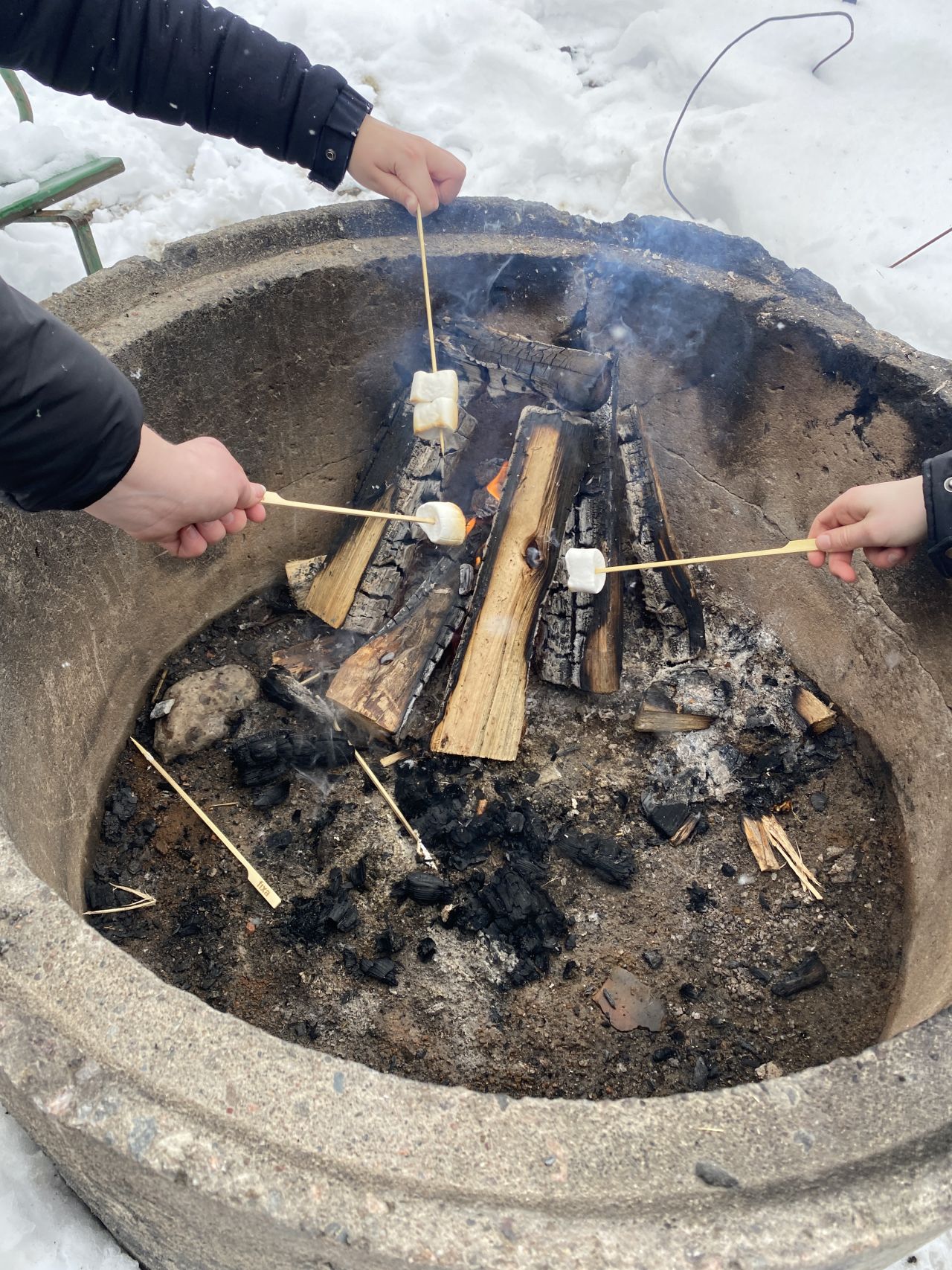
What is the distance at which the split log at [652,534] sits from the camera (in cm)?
317

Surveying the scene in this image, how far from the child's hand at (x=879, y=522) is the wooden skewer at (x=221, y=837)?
186cm

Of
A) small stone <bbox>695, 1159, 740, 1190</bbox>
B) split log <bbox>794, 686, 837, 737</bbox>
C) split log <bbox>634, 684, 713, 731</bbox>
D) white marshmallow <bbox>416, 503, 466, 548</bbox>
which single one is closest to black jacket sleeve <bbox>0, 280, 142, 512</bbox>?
white marshmallow <bbox>416, 503, 466, 548</bbox>

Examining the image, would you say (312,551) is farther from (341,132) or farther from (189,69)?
(189,69)

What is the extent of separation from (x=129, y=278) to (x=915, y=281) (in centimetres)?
402

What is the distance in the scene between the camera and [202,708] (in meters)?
2.93

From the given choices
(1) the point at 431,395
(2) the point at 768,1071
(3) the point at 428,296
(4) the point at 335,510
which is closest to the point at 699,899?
(2) the point at 768,1071

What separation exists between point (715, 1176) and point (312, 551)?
2.63 m

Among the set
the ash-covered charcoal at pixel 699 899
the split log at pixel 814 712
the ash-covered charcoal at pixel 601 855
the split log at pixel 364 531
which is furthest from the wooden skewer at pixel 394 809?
the split log at pixel 814 712

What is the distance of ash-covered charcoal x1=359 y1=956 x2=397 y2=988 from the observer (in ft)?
7.95

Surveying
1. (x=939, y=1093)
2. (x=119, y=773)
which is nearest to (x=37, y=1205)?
(x=119, y=773)

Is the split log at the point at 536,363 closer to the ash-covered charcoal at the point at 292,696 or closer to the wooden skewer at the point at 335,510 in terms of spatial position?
the wooden skewer at the point at 335,510

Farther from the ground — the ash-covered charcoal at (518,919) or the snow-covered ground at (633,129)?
the snow-covered ground at (633,129)

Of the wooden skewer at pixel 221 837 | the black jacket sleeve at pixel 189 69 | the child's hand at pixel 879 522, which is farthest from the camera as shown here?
the wooden skewer at pixel 221 837

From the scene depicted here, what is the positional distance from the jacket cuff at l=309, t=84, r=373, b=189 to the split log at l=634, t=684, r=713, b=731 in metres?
1.99
